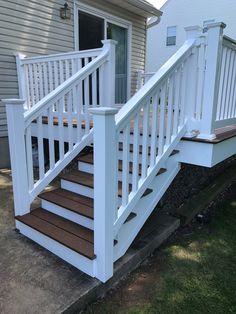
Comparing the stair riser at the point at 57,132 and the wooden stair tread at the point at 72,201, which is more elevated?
the stair riser at the point at 57,132

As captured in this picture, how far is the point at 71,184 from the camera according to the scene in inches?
118

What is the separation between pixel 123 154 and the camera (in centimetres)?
213

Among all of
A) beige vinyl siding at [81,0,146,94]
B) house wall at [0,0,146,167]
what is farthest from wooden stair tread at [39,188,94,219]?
beige vinyl siding at [81,0,146,94]

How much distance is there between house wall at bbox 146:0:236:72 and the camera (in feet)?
44.7

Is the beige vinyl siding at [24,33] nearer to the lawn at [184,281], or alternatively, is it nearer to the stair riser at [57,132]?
the stair riser at [57,132]

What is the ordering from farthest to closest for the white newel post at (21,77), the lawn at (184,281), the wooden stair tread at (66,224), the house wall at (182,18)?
the house wall at (182,18)
the white newel post at (21,77)
the wooden stair tread at (66,224)
the lawn at (184,281)

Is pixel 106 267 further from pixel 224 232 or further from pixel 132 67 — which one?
pixel 132 67

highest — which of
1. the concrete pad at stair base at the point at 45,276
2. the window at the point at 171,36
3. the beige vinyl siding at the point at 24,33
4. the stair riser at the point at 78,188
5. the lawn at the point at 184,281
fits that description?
the window at the point at 171,36

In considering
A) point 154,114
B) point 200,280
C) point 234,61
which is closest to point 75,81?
point 154,114

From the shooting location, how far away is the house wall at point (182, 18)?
1362 centimetres

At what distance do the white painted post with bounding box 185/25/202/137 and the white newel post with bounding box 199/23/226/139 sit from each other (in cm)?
14

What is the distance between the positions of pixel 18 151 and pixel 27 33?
10.2 ft

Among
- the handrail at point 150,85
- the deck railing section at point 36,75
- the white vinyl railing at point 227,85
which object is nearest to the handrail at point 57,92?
the deck railing section at point 36,75

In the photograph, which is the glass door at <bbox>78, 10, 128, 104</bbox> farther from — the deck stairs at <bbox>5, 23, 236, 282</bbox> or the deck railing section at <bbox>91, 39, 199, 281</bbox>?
the deck railing section at <bbox>91, 39, 199, 281</bbox>
